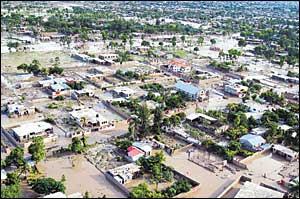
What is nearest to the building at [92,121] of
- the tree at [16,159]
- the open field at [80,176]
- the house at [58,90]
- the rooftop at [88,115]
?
the rooftop at [88,115]

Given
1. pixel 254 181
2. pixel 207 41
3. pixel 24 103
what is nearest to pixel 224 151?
pixel 254 181

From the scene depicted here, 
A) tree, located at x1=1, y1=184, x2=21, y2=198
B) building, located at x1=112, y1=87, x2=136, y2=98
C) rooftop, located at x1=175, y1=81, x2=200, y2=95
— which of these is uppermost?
rooftop, located at x1=175, y1=81, x2=200, y2=95

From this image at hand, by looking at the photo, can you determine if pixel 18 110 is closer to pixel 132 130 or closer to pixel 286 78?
pixel 132 130

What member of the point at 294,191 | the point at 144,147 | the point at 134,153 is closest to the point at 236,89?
the point at 144,147

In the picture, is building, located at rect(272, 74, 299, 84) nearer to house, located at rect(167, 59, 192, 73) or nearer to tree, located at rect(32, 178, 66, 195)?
house, located at rect(167, 59, 192, 73)

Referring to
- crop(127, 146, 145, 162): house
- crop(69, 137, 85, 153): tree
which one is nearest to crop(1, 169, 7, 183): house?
crop(69, 137, 85, 153): tree

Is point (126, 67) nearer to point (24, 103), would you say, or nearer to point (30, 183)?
point (24, 103)
